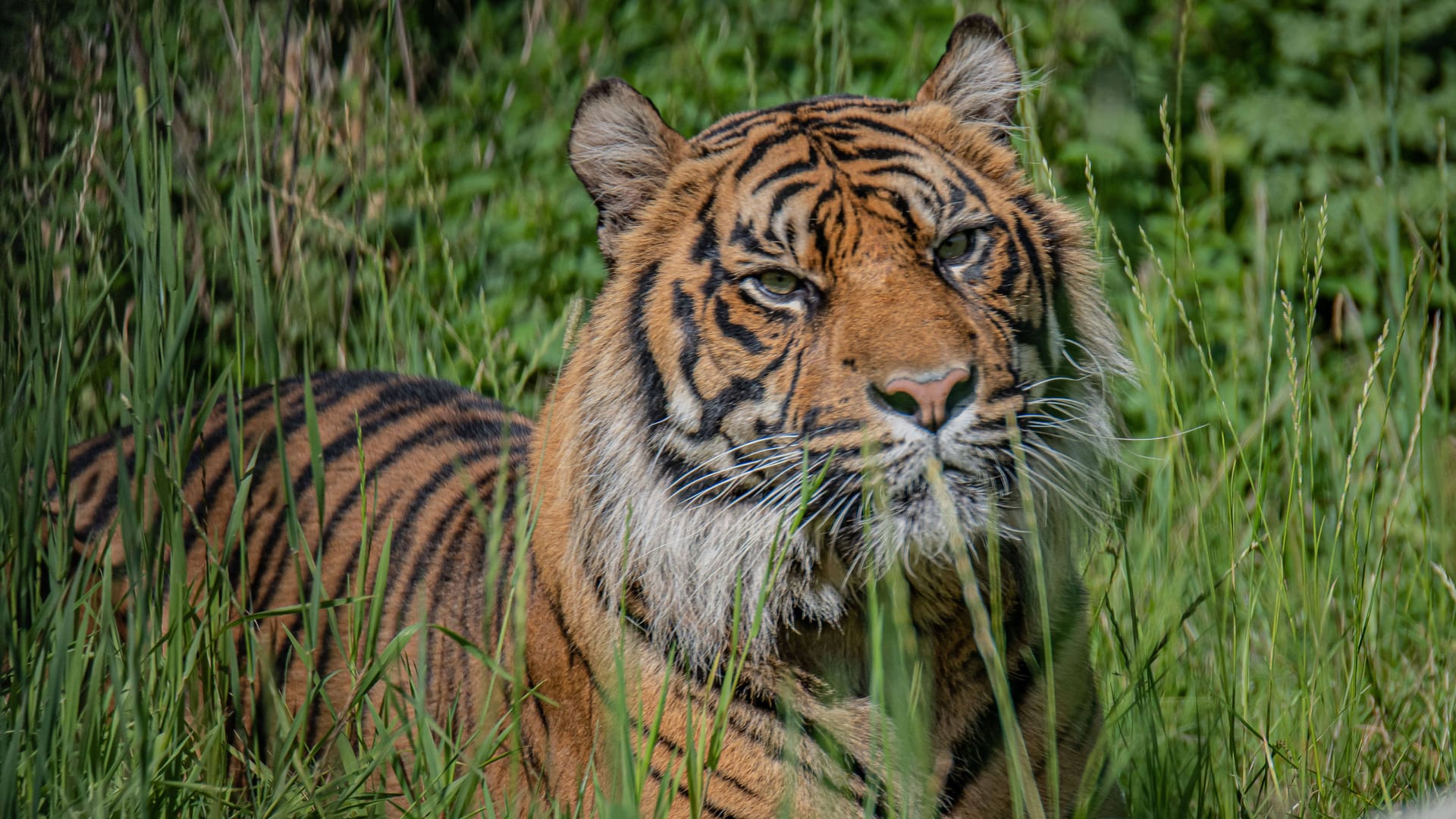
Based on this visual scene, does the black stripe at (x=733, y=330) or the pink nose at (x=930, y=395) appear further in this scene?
the black stripe at (x=733, y=330)

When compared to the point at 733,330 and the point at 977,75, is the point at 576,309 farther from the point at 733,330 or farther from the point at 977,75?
the point at 977,75

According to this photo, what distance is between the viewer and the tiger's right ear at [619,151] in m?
2.39

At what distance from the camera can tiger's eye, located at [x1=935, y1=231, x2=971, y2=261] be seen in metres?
2.21

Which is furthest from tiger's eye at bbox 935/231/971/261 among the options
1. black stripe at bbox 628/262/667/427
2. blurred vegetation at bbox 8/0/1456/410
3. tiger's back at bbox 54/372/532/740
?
blurred vegetation at bbox 8/0/1456/410

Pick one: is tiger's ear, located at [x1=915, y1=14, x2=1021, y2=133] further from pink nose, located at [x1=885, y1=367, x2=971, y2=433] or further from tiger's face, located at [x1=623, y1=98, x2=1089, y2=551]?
pink nose, located at [x1=885, y1=367, x2=971, y2=433]

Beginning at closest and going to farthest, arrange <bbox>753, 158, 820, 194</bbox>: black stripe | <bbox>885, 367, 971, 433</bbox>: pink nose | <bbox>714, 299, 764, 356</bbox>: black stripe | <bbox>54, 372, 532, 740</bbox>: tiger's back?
<bbox>885, 367, 971, 433</bbox>: pink nose < <bbox>714, 299, 764, 356</bbox>: black stripe < <bbox>753, 158, 820, 194</bbox>: black stripe < <bbox>54, 372, 532, 740</bbox>: tiger's back

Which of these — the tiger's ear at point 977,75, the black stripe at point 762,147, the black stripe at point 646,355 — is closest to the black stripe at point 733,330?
the black stripe at point 646,355

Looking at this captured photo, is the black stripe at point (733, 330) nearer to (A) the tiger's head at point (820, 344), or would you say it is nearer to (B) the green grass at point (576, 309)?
(A) the tiger's head at point (820, 344)

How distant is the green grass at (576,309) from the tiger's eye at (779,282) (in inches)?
20.6

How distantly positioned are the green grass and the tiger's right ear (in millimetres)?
373

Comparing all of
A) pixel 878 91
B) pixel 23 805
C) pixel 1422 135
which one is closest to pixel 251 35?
pixel 23 805

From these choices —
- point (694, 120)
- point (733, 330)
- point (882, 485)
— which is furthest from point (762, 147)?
point (694, 120)

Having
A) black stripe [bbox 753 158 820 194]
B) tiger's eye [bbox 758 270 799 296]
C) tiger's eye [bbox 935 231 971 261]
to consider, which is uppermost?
black stripe [bbox 753 158 820 194]

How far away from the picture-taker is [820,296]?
217 centimetres
